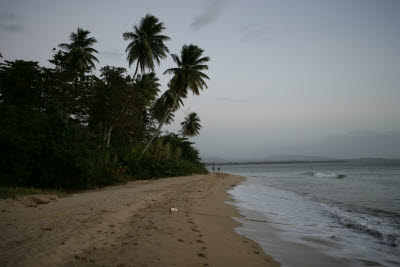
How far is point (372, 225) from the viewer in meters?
5.65

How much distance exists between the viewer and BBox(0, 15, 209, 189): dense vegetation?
921 cm

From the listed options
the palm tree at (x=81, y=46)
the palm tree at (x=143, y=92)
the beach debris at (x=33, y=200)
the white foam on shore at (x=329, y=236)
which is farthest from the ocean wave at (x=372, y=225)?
the palm tree at (x=81, y=46)

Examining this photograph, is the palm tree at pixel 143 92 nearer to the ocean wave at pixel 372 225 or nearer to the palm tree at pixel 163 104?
the palm tree at pixel 163 104

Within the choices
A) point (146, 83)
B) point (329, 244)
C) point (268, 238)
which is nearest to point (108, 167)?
point (268, 238)

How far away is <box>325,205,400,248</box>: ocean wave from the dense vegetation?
33.0 ft

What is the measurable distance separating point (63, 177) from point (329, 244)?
1040 centimetres

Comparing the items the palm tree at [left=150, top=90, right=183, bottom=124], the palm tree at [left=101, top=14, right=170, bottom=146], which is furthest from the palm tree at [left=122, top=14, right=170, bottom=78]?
the palm tree at [left=150, top=90, right=183, bottom=124]

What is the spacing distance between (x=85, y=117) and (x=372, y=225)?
17.6m

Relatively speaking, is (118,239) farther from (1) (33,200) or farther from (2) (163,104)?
(2) (163,104)

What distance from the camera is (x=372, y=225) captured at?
565 cm

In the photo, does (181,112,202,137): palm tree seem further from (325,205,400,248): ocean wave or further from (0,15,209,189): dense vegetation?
(325,205,400,248): ocean wave

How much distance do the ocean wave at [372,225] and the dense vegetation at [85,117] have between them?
396 inches

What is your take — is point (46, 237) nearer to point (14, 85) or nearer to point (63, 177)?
point (63, 177)

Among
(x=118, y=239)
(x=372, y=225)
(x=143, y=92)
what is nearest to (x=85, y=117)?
(x=143, y=92)
